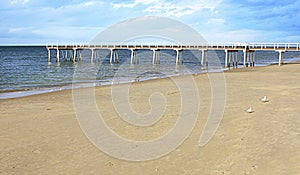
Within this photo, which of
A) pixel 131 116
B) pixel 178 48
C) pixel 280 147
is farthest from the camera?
pixel 178 48

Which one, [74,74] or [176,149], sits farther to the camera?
[74,74]

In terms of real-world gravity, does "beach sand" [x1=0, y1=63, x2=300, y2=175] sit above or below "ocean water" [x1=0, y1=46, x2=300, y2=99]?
below

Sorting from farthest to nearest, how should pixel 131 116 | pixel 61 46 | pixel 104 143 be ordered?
pixel 61 46 < pixel 131 116 < pixel 104 143

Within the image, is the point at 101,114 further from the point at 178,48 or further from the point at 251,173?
the point at 178,48

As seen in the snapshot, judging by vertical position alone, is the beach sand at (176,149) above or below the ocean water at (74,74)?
below

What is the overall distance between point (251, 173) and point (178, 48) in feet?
137

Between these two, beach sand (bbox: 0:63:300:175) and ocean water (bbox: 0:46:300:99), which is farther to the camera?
ocean water (bbox: 0:46:300:99)

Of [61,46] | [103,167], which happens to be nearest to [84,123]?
[103,167]

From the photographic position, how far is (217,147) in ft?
22.7

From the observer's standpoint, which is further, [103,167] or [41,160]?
[41,160]

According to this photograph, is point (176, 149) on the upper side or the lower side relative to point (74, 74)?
lower

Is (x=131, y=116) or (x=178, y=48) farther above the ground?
(x=178, y=48)

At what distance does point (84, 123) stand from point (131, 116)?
158 cm

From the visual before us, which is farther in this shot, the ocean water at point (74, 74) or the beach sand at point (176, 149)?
the ocean water at point (74, 74)
